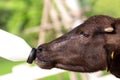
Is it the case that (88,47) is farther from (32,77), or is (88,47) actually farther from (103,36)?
(32,77)

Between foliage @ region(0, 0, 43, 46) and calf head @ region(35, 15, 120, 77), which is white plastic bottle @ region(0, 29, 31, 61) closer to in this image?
calf head @ region(35, 15, 120, 77)

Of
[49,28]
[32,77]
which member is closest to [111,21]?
[32,77]

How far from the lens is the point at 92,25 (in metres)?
2.82

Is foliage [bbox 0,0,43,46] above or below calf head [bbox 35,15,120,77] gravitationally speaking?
below

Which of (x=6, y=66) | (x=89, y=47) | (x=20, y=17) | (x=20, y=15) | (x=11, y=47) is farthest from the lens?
(x=20, y=15)

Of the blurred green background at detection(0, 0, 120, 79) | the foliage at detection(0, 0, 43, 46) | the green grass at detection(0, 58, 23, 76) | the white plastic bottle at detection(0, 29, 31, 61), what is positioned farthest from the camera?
the foliage at detection(0, 0, 43, 46)

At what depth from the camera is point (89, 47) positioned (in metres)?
2.81

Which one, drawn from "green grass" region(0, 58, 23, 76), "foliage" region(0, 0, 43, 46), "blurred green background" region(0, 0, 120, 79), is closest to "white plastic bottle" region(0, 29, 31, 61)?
"green grass" region(0, 58, 23, 76)

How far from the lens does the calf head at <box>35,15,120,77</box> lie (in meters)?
2.77

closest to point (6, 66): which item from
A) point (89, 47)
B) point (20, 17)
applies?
point (20, 17)

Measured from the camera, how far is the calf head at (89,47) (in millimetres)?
2773

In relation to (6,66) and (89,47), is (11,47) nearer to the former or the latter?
(89,47)

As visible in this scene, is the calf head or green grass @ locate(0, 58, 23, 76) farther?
green grass @ locate(0, 58, 23, 76)

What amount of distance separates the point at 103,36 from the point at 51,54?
30 cm
